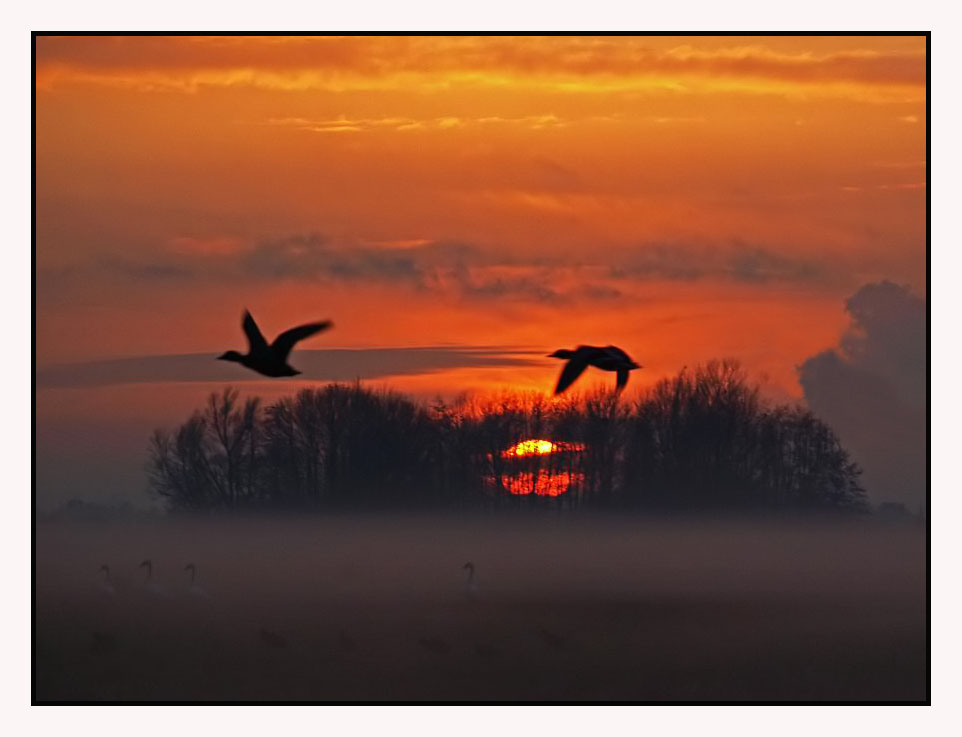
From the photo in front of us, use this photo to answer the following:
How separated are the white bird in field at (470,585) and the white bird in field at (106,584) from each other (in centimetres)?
265

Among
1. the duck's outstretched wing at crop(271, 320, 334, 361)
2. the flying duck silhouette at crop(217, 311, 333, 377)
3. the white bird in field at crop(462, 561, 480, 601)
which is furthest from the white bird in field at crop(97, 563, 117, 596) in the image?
the white bird in field at crop(462, 561, 480, 601)

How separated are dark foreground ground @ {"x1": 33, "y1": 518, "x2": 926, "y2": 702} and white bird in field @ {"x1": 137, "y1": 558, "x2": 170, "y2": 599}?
3 centimetres

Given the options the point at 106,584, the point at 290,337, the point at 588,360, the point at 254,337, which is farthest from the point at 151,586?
the point at 588,360

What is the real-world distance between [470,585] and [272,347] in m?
2.59

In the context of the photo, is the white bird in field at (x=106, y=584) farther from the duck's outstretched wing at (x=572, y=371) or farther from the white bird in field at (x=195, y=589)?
the duck's outstretched wing at (x=572, y=371)

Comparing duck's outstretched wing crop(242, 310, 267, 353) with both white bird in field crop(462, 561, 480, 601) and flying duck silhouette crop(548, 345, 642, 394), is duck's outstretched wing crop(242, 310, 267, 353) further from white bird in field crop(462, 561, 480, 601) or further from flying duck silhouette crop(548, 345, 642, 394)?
white bird in field crop(462, 561, 480, 601)

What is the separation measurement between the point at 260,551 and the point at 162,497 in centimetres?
90

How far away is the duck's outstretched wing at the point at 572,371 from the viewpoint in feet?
48.4

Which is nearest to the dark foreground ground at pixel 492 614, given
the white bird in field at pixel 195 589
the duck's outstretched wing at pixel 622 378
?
the white bird in field at pixel 195 589

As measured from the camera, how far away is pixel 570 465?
51.9 ft

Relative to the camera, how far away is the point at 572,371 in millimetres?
14766

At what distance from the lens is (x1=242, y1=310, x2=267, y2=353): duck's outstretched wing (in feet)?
48.1

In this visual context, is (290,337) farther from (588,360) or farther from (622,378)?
(622,378)

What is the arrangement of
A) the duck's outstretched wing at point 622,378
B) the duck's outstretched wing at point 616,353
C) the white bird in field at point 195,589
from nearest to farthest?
1. the duck's outstretched wing at point 616,353
2. the duck's outstretched wing at point 622,378
3. the white bird in field at point 195,589
